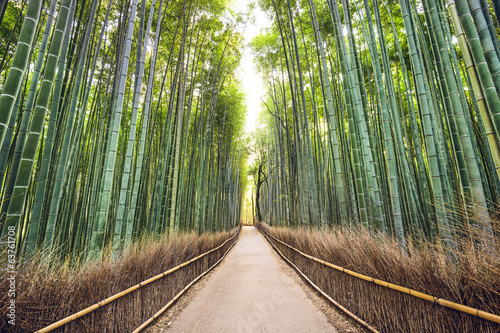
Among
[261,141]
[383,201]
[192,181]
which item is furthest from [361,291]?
[261,141]

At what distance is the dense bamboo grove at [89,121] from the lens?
1361mm

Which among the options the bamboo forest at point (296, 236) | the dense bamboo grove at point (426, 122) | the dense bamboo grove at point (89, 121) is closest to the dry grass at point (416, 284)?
the bamboo forest at point (296, 236)

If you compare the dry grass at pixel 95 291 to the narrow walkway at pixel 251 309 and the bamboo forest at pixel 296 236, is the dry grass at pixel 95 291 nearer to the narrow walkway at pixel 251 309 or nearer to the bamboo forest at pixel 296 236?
the bamboo forest at pixel 296 236

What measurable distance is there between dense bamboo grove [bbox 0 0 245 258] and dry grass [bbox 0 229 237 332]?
0.35m

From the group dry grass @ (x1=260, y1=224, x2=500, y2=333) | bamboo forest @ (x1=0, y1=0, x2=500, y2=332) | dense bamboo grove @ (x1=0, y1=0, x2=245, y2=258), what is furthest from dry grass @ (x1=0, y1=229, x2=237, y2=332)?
dry grass @ (x1=260, y1=224, x2=500, y2=333)

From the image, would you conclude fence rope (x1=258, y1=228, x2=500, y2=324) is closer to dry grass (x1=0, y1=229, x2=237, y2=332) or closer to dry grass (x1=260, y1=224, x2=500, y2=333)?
dry grass (x1=260, y1=224, x2=500, y2=333)

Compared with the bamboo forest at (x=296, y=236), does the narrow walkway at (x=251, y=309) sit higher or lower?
lower

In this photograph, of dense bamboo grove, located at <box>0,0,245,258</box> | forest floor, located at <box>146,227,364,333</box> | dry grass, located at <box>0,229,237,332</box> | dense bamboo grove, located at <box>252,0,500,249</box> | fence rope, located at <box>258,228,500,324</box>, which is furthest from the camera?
forest floor, located at <box>146,227,364,333</box>

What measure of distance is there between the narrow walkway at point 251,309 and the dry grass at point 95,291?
32 centimetres

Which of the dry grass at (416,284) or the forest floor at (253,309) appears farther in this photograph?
the forest floor at (253,309)

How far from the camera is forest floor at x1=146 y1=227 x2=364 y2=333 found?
1759 millimetres

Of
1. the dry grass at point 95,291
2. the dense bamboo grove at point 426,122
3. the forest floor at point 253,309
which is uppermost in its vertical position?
the dense bamboo grove at point 426,122

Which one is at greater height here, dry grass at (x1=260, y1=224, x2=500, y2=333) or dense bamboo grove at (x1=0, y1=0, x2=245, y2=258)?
dense bamboo grove at (x1=0, y1=0, x2=245, y2=258)

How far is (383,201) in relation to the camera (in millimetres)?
3105
